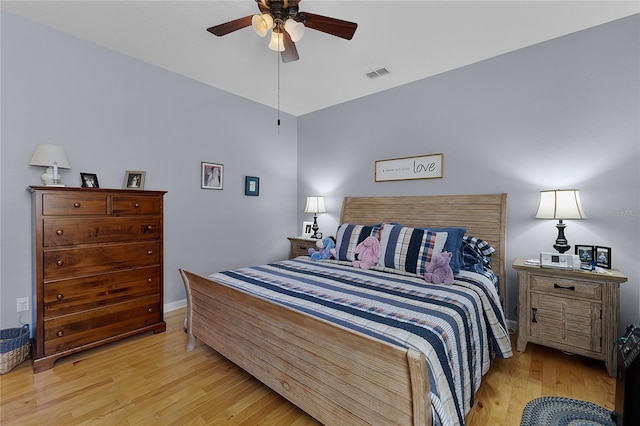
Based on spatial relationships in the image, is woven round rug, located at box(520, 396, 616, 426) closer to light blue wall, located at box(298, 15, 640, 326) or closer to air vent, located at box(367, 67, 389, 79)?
light blue wall, located at box(298, 15, 640, 326)

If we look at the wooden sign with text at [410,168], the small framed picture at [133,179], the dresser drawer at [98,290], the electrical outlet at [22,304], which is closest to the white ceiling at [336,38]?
the wooden sign with text at [410,168]

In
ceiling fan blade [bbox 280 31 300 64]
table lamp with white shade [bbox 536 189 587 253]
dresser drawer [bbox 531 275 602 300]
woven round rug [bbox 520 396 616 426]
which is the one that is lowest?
woven round rug [bbox 520 396 616 426]

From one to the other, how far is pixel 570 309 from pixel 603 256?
1.72 ft

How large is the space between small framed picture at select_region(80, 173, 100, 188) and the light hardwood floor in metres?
1.44

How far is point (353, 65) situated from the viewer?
2.99 m

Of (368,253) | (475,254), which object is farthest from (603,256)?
(368,253)

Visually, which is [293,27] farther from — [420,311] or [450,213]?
[450,213]

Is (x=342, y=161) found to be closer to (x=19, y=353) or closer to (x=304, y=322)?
(x=304, y=322)

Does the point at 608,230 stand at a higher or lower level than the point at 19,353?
higher

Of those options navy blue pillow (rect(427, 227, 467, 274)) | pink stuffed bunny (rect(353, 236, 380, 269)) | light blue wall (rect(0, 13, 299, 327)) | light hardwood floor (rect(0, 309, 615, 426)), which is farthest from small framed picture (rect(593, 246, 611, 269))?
light blue wall (rect(0, 13, 299, 327))

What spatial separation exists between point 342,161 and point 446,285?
245 cm

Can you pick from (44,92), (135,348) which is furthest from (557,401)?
(44,92)

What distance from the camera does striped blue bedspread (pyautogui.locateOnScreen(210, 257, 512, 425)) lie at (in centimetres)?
130

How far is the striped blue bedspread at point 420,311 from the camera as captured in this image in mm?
1298
